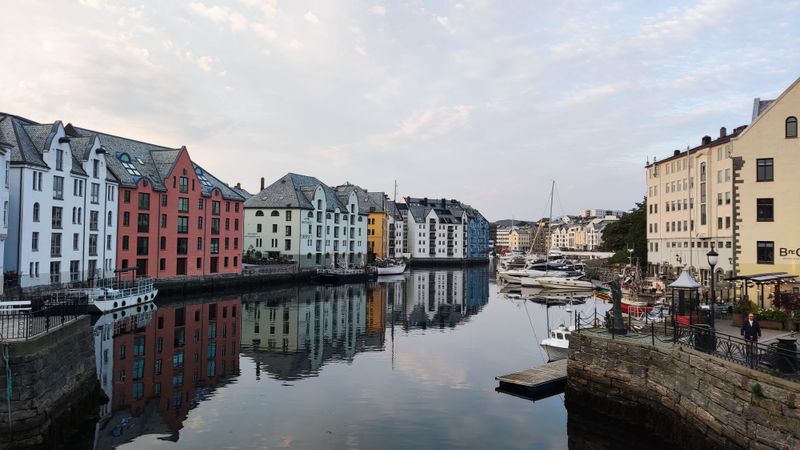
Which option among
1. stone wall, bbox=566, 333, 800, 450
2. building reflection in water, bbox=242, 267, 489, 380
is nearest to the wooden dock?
stone wall, bbox=566, 333, 800, 450

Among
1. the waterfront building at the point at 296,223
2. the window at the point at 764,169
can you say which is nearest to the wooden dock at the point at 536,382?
the window at the point at 764,169

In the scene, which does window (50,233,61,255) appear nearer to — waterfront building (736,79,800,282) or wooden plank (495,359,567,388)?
wooden plank (495,359,567,388)

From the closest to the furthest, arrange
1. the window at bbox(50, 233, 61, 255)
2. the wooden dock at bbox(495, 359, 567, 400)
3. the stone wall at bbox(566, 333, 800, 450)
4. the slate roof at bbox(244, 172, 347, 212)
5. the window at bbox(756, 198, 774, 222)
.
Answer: the stone wall at bbox(566, 333, 800, 450), the wooden dock at bbox(495, 359, 567, 400), the window at bbox(756, 198, 774, 222), the window at bbox(50, 233, 61, 255), the slate roof at bbox(244, 172, 347, 212)

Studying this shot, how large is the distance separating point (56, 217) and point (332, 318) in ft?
87.5

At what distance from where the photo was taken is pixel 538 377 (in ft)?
85.9

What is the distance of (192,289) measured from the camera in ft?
221

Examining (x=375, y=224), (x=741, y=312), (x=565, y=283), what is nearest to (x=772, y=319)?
(x=741, y=312)

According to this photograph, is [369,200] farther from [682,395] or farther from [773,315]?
[682,395]

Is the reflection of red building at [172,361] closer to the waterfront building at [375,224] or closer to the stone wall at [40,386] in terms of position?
the stone wall at [40,386]

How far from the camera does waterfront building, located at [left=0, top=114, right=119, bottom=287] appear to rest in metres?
45.9

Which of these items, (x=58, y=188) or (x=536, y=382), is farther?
(x=58, y=188)

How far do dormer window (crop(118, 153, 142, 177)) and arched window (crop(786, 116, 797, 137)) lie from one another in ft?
206

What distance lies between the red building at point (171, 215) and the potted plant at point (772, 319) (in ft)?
193

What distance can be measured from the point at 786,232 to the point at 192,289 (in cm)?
5943
